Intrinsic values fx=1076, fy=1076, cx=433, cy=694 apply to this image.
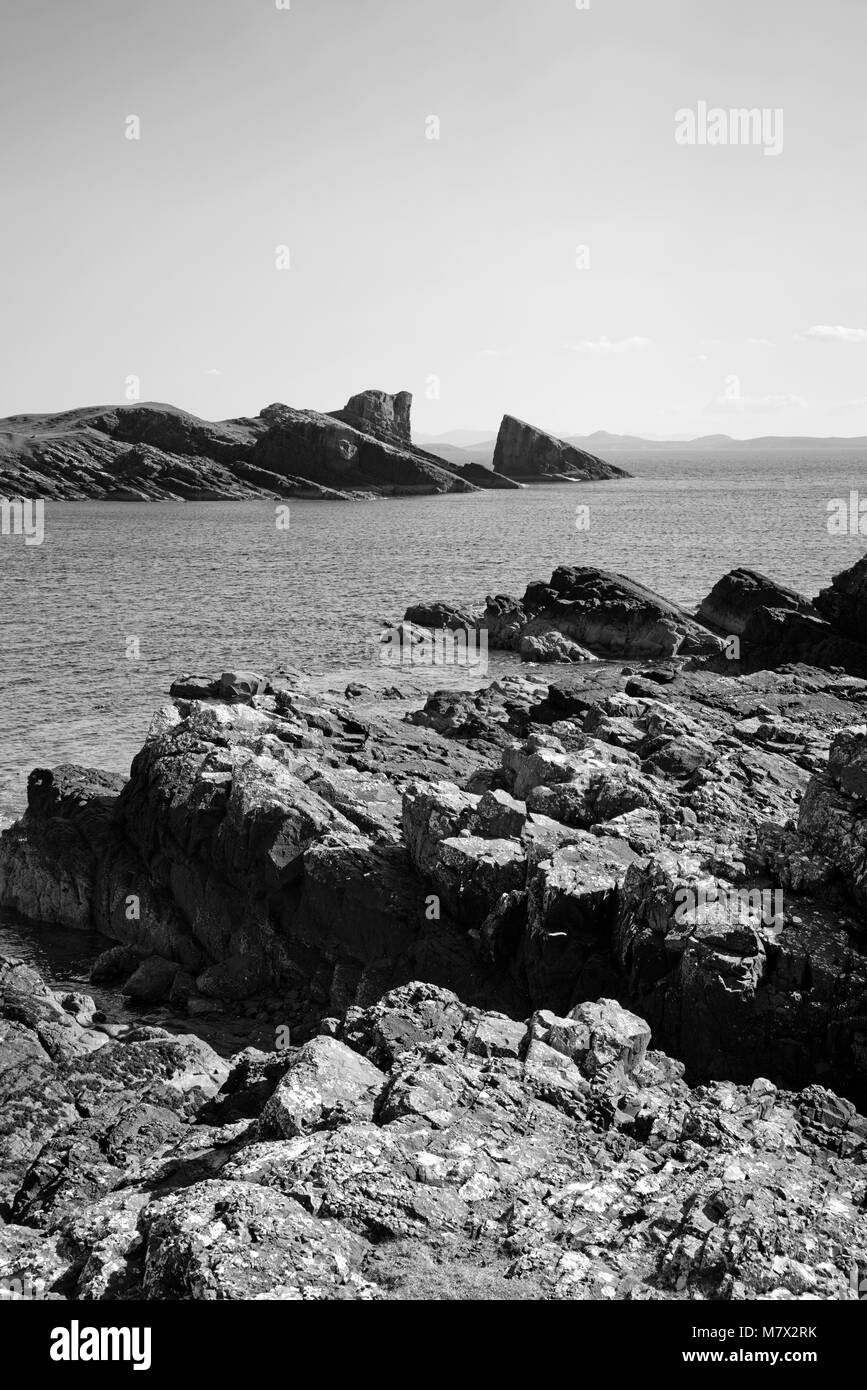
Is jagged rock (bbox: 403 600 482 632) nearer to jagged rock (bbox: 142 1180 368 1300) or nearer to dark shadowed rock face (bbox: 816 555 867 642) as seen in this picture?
dark shadowed rock face (bbox: 816 555 867 642)

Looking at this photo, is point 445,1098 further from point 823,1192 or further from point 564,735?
point 564,735

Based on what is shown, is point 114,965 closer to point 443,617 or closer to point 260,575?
point 443,617

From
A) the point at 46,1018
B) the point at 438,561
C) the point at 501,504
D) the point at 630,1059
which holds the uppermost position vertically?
the point at 501,504

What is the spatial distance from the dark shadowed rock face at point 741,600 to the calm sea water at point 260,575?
922 cm

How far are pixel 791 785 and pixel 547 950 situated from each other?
31.5ft

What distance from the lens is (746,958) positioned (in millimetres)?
16641

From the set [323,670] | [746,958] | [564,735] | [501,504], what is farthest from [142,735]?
[501,504]

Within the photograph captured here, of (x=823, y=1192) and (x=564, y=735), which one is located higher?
(x=564, y=735)

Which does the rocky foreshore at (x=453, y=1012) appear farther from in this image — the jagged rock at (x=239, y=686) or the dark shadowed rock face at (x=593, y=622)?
the dark shadowed rock face at (x=593, y=622)

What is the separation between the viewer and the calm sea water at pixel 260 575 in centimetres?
4544

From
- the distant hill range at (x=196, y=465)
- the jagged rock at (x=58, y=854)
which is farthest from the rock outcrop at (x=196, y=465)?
the jagged rock at (x=58, y=854)

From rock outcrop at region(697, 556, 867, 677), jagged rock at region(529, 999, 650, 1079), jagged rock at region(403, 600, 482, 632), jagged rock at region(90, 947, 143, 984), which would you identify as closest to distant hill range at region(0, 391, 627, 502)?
jagged rock at region(403, 600, 482, 632)

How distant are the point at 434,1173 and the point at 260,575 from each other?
7905cm

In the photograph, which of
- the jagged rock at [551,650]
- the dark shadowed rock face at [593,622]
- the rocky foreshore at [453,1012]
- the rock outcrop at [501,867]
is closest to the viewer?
the rocky foreshore at [453,1012]
